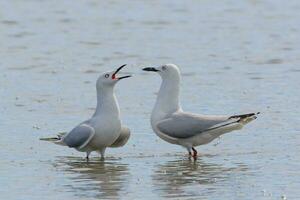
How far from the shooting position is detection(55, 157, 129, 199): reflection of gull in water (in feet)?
38.1

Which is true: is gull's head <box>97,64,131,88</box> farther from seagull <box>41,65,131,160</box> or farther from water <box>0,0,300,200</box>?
water <box>0,0,300,200</box>

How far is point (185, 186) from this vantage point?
11.9m

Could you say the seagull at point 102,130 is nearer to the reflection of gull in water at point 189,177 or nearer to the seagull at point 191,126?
the seagull at point 191,126

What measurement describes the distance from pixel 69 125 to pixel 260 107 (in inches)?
111

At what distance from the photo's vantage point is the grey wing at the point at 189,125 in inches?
536

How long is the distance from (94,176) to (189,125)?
61.4 inches

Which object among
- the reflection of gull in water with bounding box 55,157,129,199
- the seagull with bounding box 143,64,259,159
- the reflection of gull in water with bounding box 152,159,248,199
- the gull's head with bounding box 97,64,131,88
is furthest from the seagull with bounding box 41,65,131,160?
the reflection of gull in water with bounding box 152,159,248,199

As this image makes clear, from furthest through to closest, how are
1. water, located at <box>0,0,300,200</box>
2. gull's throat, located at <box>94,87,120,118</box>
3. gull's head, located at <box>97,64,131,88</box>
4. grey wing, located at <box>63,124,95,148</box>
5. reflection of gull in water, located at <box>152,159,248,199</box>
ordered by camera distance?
gull's head, located at <box>97,64,131,88</box>, gull's throat, located at <box>94,87,120,118</box>, grey wing, located at <box>63,124,95,148</box>, water, located at <box>0,0,300,200</box>, reflection of gull in water, located at <box>152,159,248,199</box>

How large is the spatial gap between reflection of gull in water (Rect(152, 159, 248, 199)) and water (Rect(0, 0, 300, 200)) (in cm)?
1

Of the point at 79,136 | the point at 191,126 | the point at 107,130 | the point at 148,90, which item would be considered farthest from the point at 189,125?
the point at 148,90

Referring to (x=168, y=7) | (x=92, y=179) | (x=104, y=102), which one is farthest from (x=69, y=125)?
(x=168, y=7)

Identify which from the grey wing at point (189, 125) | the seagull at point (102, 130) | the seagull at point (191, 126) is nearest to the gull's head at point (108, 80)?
the seagull at point (102, 130)

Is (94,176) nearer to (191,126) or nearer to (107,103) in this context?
(107,103)

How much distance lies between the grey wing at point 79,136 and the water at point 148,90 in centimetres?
25
